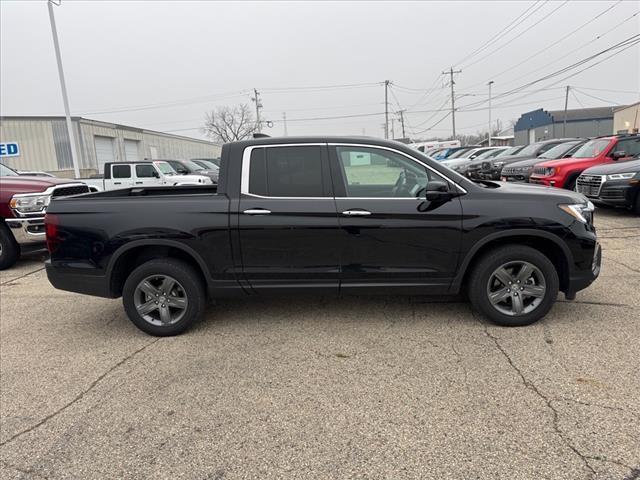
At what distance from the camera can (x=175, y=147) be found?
5653cm

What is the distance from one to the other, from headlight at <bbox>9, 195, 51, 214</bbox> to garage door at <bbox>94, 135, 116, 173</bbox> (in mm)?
33365

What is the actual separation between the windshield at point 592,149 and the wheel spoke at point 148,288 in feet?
36.1

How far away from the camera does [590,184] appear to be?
9406 millimetres

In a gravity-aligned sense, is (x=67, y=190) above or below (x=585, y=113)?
below

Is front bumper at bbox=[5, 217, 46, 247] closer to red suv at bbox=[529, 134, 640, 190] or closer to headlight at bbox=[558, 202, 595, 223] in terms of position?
headlight at bbox=[558, 202, 595, 223]

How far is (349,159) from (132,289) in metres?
2.36

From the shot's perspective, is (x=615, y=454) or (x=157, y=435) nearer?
(x=615, y=454)

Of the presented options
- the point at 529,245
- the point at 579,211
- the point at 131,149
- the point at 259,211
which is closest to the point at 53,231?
the point at 259,211

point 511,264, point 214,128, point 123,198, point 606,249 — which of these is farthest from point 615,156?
point 214,128

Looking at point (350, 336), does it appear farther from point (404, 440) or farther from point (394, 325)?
point (404, 440)

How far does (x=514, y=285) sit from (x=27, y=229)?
23.5 ft

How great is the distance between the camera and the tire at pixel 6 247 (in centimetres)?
716

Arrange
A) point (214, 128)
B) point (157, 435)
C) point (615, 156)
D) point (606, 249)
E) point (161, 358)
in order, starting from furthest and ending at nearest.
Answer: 1. point (214, 128)
2. point (615, 156)
3. point (606, 249)
4. point (161, 358)
5. point (157, 435)

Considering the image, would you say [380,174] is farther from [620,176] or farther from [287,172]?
[620,176]
